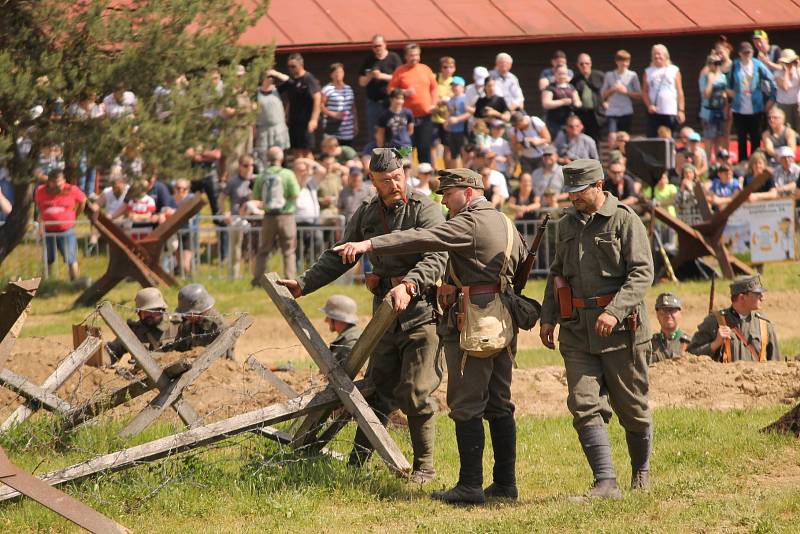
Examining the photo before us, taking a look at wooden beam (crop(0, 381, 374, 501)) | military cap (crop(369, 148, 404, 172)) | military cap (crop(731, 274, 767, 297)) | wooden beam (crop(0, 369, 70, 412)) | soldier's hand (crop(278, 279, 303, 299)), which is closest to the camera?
wooden beam (crop(0, 381, 374, 501))

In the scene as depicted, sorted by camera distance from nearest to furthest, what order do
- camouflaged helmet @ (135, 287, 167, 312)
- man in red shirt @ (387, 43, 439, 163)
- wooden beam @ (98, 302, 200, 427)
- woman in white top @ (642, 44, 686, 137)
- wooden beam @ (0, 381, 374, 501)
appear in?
1. wooden beam @ (0, 381, 374, 501)
2. wooden beam @ (98, 302, 200, 427)
3. camouflaged helmet @ (135, 287, 167, 312)
4. man in red shirt @ (387, 43, 439, 163)
5. woman in white top @ (642, 44, 686, 137)

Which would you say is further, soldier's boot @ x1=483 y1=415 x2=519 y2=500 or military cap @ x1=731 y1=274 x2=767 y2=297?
military cap @ x1=731 y1=274 x2=767 y2=297

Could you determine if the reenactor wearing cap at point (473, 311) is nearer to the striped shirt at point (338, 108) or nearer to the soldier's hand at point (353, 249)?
the soldier's hand at point (353, 249)

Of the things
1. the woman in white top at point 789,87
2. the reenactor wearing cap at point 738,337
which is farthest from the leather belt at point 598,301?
the woman in white top at point 789,87

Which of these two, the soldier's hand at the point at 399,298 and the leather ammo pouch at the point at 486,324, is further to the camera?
the leather ammo pouch at the point at 486,324

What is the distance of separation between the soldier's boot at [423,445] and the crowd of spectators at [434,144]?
31.6ft

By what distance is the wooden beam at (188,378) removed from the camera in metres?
9.43

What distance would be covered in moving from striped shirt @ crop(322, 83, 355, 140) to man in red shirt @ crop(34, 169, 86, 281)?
15.6ft

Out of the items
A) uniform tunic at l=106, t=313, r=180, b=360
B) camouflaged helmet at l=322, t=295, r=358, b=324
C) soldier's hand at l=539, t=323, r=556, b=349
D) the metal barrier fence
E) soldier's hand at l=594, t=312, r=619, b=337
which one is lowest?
the metal barrier fence

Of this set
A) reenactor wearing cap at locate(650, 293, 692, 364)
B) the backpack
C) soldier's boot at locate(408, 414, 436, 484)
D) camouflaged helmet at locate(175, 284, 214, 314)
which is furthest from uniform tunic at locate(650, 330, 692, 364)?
the backpack

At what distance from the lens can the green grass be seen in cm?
809

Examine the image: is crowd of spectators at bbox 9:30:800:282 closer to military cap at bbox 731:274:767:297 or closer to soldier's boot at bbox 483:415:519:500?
military cap at bbox 731:274:767:297

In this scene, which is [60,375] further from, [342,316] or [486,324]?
[486,324]

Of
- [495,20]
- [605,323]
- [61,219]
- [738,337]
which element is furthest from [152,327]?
[495,20]
